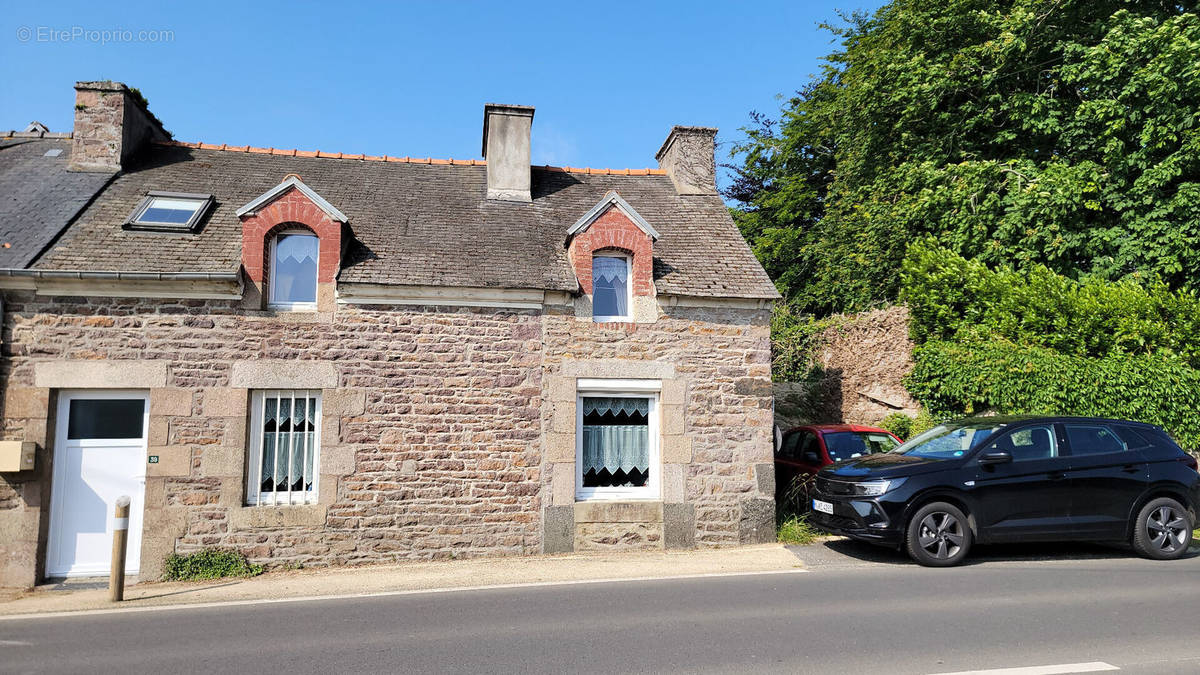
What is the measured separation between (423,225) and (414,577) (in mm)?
5489

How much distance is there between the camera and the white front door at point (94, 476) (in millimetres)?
9352

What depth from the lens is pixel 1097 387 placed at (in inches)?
487

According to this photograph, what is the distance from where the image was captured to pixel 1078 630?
19.6ft

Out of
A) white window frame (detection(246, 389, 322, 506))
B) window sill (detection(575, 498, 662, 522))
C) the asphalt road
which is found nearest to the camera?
the asphalt road

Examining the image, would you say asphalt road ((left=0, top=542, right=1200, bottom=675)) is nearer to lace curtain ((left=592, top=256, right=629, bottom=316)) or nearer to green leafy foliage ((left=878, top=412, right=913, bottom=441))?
lace curtain ((left=592, top=256, right=629, bottom=316))

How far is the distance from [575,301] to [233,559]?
571 cm

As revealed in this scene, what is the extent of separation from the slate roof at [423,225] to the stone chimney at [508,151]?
264 millimetres

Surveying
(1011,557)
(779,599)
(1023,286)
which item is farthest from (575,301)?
(1023,286)

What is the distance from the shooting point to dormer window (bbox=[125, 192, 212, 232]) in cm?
1055

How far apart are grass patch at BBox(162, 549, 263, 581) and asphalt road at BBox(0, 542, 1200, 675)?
2.09m

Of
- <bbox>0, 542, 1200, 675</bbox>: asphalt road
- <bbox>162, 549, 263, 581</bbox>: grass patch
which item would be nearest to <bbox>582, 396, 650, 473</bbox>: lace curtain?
<bbox>0, 542, 1200, 675</bbox>: asphalt road

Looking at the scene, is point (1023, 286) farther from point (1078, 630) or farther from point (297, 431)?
point (297, 431)

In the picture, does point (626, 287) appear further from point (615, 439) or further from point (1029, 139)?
point (1029, 139)

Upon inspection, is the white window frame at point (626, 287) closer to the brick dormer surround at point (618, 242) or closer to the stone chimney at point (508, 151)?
the brick dormer surround at point (618, 242)
